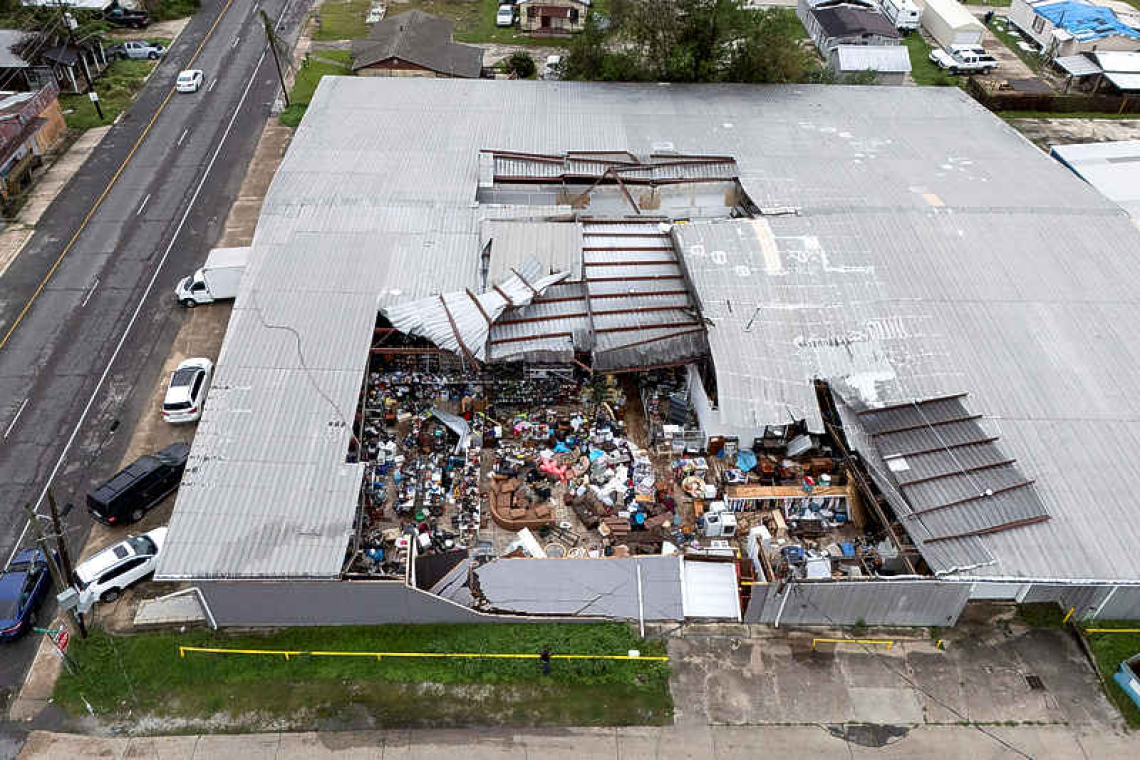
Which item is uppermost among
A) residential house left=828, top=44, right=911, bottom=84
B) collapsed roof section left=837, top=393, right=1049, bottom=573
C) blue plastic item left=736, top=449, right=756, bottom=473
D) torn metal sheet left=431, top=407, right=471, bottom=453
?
residential house left=828, top=44, right=911, bottom=84

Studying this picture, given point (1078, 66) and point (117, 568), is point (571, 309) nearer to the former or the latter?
point (117, 568)

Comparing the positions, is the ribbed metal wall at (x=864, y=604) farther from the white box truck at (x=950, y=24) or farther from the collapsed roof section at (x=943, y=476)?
the white box truck at (x=950, y=24)

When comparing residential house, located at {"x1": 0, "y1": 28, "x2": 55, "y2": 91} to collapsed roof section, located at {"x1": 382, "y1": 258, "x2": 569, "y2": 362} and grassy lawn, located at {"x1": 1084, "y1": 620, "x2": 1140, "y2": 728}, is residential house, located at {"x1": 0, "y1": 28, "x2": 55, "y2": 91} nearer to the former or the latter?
collapsed roof section, located at {"x1": 382, "y1": 258, "x2": 569, "y2": 362}

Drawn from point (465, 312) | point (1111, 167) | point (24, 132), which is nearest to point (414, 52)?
point (24, 132)

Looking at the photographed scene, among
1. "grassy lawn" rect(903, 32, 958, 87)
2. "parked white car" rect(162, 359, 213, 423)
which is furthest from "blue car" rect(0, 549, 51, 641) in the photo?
"grassy lawn" rect(903, 32, 958, 87)

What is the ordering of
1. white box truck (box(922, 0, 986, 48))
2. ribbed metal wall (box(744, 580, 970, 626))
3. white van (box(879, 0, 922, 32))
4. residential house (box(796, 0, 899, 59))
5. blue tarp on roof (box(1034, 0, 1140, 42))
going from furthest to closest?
white van (box(879, 0, 922, 32)) < white box truck (box(922, 0, 986, 48)) < blue tarp on roof (box(1034, 0, 1140, 42)) < residential house (box(796, 0, 899, 59)) < ribbed metal wall (box(744, 580, 970, 626))

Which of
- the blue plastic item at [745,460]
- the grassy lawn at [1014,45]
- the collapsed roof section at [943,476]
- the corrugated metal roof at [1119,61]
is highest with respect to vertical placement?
the corrugated metal roof at [1119,61]

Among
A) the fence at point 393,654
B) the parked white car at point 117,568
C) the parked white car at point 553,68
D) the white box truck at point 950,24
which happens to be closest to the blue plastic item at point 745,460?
the fence at point 393,654
